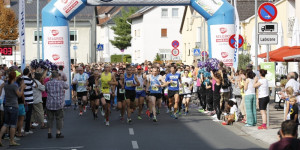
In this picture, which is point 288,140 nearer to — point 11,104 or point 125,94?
point 11,104

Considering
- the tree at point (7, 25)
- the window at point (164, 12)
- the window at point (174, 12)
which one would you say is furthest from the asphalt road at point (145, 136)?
the window at point (174, 12)

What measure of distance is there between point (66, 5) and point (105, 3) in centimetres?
164

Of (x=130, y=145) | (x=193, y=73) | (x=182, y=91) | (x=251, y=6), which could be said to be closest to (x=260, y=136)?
(x=130, y=145)

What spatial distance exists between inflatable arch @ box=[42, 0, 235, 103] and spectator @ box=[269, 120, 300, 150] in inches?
755

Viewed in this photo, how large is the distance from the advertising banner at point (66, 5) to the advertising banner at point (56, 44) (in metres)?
0.69

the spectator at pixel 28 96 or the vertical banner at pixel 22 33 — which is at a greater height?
the vertical banner at pixel 22 33

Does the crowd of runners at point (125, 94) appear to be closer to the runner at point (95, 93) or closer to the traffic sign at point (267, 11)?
the runner at point (95, 93)

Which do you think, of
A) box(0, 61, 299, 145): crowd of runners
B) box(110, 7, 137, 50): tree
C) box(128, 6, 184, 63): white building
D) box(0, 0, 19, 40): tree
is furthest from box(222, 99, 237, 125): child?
box(110, 7, 137, 50): tree

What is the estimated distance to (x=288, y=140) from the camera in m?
6.62

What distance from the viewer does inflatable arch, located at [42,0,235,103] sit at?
25.9 metres

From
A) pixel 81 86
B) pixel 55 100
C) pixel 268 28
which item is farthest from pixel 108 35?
pixel 55 100

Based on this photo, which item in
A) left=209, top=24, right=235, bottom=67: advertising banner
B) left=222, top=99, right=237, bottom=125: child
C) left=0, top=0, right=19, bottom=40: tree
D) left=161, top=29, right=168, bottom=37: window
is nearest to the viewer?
left=222, top=99, right=237, bottom=125: child

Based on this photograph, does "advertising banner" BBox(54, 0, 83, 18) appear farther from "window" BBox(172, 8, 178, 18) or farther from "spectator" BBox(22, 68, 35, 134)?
"window" BBox(172, 8, 178, 18)

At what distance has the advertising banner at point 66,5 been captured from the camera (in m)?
25.9
